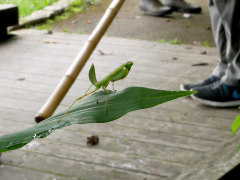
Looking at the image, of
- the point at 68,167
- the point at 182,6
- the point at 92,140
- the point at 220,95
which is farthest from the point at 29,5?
the point at 68,167

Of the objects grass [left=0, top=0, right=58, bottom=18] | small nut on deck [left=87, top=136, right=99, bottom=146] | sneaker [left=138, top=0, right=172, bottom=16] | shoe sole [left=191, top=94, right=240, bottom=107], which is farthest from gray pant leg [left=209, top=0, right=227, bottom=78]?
grass [left=0, top=0, right=58, bottom=18]

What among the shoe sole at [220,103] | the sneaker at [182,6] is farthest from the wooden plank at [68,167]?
the sneaker at [182,6]

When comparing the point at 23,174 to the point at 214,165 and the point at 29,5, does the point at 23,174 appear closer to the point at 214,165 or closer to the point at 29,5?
the point at 214,165

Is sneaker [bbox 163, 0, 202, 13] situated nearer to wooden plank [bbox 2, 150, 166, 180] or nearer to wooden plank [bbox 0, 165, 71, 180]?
wooden plank [bbox 2, 150, 166, 180]

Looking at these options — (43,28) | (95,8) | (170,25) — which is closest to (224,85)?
(170,25)

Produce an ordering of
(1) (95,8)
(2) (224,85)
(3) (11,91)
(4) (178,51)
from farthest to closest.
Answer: (1) (95,8), (4) (178,51), (3) (11,91), (2) (224,85)

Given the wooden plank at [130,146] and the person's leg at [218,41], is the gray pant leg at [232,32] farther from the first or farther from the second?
the wooden plank at [130,146]

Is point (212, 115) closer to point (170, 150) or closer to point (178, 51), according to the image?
point (170, 150)
